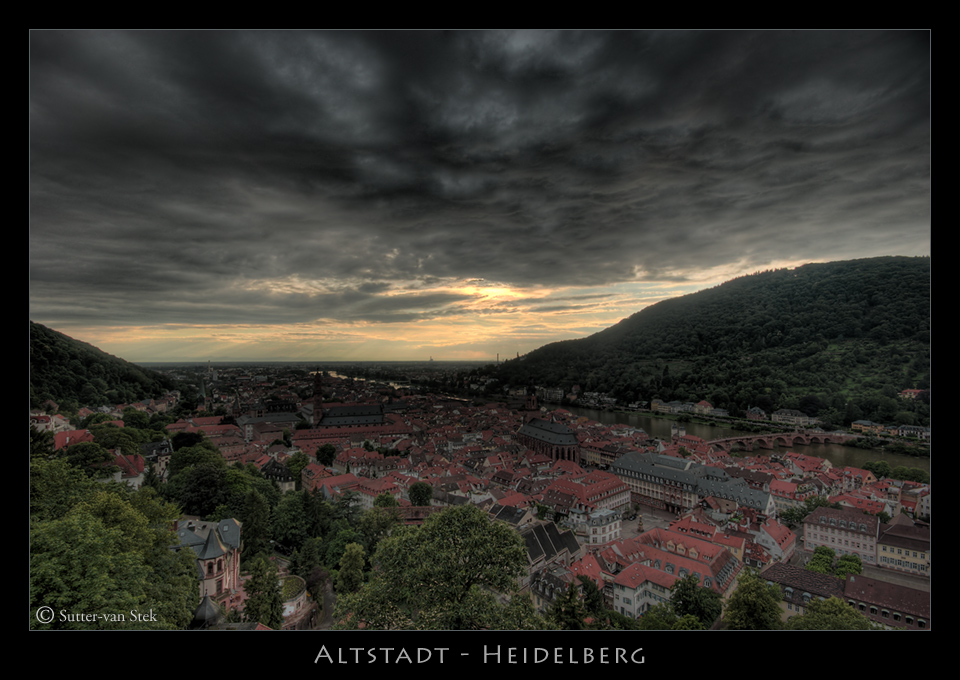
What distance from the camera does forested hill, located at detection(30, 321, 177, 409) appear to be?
25.1 feet

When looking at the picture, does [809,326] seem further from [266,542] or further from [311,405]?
[311,405]

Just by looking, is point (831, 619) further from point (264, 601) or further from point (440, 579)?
point (264, 601)

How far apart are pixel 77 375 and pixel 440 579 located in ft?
37.4

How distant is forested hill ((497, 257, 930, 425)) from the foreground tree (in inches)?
328

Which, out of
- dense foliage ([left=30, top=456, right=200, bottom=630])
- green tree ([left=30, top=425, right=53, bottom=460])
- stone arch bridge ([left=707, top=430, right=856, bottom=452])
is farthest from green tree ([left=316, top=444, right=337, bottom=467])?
stone arch bridge ([left=707, top=430, right=856, bottom=452])

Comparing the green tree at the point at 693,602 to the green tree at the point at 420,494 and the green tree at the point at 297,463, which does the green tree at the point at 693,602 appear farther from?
the green tree at the point at 297,463

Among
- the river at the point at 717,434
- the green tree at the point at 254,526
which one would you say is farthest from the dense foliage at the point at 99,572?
the river at the point at 717,434

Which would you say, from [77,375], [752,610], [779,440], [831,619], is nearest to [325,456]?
[77,375]

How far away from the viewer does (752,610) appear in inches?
212

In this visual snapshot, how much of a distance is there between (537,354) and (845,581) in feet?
26.4

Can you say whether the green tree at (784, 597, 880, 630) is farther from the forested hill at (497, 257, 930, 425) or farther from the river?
the river

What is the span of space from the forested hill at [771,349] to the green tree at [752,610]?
224 inches
